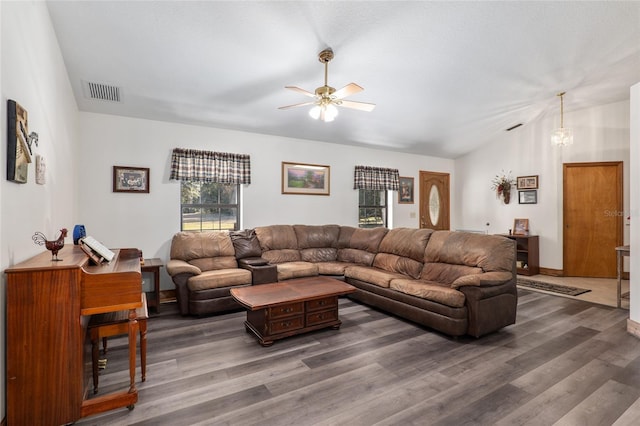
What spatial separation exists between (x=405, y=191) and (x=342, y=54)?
4295 mm

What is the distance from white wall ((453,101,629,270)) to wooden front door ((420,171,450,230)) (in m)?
0.45

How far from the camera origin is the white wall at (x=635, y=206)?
10.2ft

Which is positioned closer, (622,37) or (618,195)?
(622,37)

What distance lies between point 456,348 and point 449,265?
1.10 meters

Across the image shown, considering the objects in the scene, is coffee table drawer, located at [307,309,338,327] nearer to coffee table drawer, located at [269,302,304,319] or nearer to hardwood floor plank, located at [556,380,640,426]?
coffee table drawer, located at [269,302,304,319]

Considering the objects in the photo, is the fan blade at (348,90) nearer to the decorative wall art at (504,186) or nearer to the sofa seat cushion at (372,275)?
the sofa seat cushion at (372,275)

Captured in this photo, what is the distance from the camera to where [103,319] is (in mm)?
2174

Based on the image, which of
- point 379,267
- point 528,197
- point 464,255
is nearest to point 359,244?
point 379,267

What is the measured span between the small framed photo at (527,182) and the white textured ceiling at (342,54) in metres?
1.70

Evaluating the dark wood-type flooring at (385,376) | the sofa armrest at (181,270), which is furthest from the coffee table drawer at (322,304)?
the sofa armrest at (181,270)

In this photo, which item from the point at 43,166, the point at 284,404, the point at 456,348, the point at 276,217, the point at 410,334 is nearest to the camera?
the point at 284,404

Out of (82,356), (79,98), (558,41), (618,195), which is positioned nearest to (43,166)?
(82,356)

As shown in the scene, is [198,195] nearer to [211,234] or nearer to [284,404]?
[211,234]

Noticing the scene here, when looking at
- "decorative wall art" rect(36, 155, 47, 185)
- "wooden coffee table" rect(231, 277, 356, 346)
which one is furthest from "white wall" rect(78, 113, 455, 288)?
"wooden coffee table" rect(231, 277, 356, 346)
